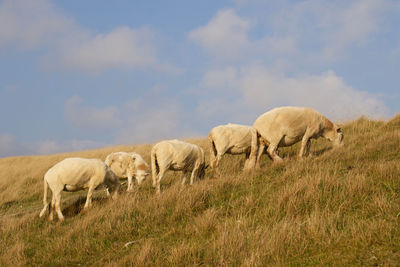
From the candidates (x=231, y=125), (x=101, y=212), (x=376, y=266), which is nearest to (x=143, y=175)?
(x=231, y=125)

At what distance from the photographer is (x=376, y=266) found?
14.0 feet

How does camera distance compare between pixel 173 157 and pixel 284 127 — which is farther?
pixel 284 127

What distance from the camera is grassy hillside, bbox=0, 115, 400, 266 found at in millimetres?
4848

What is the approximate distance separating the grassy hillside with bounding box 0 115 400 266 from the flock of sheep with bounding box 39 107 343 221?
112 cm

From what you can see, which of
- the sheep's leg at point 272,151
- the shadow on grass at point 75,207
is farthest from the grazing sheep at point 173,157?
the sheep's leg at point 272,151

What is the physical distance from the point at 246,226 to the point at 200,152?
252 inches

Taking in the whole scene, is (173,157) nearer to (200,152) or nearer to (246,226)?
(200,152)

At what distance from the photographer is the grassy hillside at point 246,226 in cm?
485

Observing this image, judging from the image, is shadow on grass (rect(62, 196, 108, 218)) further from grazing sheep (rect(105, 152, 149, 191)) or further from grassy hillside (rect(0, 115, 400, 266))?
grazing sheep (rect(105, 152, 149, 191))

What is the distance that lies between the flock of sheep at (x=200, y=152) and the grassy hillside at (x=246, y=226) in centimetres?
112

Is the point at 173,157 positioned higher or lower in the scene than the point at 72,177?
higher

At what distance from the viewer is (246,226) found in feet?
19.7

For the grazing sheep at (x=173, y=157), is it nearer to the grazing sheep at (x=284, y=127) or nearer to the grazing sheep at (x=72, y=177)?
the grazing sheep at (x=72, y=177)

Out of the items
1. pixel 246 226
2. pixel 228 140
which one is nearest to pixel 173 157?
pixel 228 140
